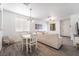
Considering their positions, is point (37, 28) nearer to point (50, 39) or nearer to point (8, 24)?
point (50, 39)

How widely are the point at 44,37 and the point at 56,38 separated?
0.33m

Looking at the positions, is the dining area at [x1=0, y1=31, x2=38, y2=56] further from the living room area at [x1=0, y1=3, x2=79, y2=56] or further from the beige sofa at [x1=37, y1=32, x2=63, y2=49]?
the beige sofa at [x1=37, y1=32, x2=63, y2=49]

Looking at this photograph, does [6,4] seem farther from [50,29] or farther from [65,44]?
[65,44]

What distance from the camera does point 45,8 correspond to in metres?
1.92

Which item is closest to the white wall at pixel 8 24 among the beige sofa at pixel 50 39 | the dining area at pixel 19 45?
the dining area at pixel 19 45

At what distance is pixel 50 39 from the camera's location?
2.20m

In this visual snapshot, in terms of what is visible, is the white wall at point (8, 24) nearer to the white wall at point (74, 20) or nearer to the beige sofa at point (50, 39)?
the beige sofa at point (50, 39)

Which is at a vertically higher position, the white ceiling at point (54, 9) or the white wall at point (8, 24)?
the white ceiling at point (54, 9)

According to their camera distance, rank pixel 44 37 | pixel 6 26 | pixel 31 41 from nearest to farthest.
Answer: pixel 6 26
pixel 31 41
pixel 44 37

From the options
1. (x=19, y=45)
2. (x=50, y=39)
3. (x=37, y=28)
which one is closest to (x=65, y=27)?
(x=50, y=39)

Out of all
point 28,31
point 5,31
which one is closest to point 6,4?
point 5,31

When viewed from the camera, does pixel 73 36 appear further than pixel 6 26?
Yes

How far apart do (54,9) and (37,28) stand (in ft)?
1.99

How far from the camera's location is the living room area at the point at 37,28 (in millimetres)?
1851
